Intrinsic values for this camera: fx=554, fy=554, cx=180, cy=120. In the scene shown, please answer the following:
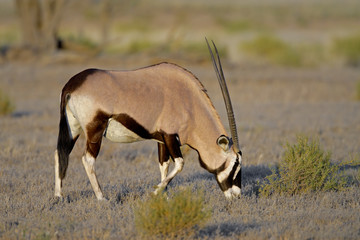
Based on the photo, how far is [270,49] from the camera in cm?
3105

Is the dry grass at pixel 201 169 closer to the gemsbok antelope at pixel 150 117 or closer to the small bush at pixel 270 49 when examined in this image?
the gemsbok antelope at pixel 150 117

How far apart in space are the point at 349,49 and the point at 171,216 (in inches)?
1087

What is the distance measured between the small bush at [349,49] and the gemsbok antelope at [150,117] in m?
24.6

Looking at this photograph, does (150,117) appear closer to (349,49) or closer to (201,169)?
(201,169)

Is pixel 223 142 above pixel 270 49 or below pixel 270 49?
above

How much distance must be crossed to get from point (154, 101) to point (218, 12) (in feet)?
279

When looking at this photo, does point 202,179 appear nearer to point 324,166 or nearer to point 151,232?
point 324,166

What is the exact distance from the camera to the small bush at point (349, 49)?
29516 millimetres

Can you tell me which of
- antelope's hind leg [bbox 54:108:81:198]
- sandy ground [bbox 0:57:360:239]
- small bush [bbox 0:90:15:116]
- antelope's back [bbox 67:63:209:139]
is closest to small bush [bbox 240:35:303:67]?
sandy ground [bbox 0:57:360:239]

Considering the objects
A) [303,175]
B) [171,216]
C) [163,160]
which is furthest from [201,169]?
[171,216]

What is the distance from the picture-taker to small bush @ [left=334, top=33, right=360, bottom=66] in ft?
96.8

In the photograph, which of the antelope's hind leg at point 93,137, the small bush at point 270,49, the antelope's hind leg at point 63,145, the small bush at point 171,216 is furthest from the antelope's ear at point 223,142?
the small bush at point 270,49

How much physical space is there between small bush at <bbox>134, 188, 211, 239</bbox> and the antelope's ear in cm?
112

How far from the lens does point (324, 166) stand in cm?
709
